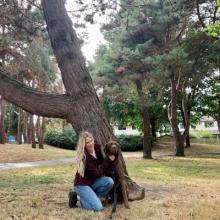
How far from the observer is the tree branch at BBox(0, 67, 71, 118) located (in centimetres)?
750

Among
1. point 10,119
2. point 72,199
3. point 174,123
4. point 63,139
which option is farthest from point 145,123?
point 10,119

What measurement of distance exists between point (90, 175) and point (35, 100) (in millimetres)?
2143

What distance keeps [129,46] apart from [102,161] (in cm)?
1425

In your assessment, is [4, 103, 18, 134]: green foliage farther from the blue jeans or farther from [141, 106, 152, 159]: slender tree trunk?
the blue jeans

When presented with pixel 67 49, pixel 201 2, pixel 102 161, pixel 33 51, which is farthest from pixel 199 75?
pixel 102 161

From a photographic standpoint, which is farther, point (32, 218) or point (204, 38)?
point (204, 38)

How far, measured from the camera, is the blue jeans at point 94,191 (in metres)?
6.21

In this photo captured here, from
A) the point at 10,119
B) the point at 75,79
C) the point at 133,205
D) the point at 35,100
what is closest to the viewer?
the point at 133,205

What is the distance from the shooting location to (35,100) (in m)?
7.57

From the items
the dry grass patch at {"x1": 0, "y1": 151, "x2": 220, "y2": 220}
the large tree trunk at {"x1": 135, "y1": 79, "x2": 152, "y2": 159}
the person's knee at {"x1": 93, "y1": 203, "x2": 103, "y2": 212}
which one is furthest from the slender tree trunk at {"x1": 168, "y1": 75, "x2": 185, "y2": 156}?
the person's knee at {"x1": 93, "y1": 203, "x2": 103, "y2": 212}

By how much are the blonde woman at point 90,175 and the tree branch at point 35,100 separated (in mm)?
1433

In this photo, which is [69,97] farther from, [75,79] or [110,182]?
[110,182]

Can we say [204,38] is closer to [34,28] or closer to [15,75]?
[34,28]

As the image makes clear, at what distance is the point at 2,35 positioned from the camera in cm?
1484
